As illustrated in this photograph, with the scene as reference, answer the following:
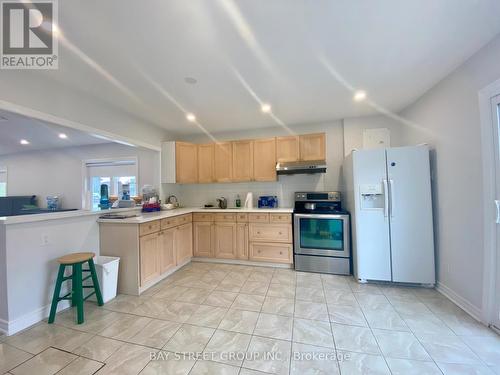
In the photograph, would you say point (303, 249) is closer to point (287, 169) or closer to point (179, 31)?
point (287, 169)

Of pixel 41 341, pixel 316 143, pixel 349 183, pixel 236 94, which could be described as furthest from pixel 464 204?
pixel 41 341

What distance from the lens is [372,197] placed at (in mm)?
2674

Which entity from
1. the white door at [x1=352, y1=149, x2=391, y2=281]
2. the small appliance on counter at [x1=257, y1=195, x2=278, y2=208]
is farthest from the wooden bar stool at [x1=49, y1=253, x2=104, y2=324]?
the white door at [x1=352, y1=149, x2=391, y2=281]

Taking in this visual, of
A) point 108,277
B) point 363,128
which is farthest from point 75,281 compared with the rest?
point 363,128

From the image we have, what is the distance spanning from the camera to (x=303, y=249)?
3.12m

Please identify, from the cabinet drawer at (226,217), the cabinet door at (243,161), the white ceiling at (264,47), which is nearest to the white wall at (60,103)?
the white ceiling at (264,47)

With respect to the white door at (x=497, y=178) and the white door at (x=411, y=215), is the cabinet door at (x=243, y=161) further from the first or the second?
the white door at (x=497, y=178)

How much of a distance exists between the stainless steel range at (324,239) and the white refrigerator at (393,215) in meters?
0.25

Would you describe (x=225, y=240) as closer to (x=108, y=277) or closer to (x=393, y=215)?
(x=108, y=277)

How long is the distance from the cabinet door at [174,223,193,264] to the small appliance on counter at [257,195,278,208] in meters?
1.37

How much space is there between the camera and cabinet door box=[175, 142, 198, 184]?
383cm

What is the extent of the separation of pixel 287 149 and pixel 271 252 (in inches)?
71.9

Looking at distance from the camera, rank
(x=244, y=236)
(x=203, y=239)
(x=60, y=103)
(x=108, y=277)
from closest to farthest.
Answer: (x=60, y=103), (x=108, y=277), (x=244, y=236), (x=203, y=239)

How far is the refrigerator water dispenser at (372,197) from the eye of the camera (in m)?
2.60
